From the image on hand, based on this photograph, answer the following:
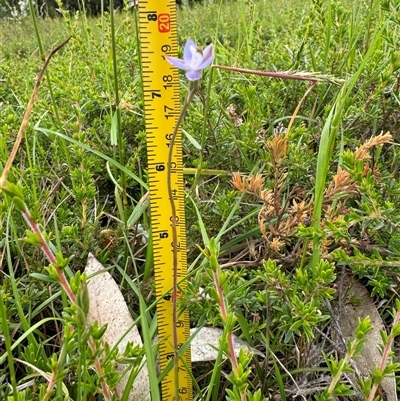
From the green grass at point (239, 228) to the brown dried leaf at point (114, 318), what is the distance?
0.05m

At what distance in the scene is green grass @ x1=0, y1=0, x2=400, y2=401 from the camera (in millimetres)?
989

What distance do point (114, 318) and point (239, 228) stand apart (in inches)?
18.2

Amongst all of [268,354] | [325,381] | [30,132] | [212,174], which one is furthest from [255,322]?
[30,132]

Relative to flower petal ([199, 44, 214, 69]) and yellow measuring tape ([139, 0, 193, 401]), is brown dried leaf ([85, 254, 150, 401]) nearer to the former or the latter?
yellow measuring tape ([139, 0, 193, 401])

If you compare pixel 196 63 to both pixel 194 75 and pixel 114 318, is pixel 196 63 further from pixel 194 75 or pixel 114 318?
pixel 114 318

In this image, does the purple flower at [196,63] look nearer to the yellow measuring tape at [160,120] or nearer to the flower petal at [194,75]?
the flower petal at [194,75]

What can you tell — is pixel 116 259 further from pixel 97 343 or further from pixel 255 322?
pixel 97 343

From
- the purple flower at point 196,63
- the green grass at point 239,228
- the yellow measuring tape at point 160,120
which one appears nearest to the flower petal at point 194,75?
the purple flower at point 196,63

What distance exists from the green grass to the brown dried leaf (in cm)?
5

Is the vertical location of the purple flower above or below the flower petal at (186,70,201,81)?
above

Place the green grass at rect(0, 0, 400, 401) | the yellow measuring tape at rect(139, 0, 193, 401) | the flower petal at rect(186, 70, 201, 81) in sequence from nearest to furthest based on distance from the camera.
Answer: the flower petal at rect(186, 70, 201, 81) → the green grass at rect(0, 0, 400, 401) → the yellow measuring tape at rect(139, 0, 193, 401)

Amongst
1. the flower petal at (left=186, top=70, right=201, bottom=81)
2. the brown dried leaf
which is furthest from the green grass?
Answer: the flower petal at (left=186, top=70, right=201, bottom=81)

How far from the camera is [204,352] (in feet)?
3.68

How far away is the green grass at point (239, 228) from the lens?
0.99 m
